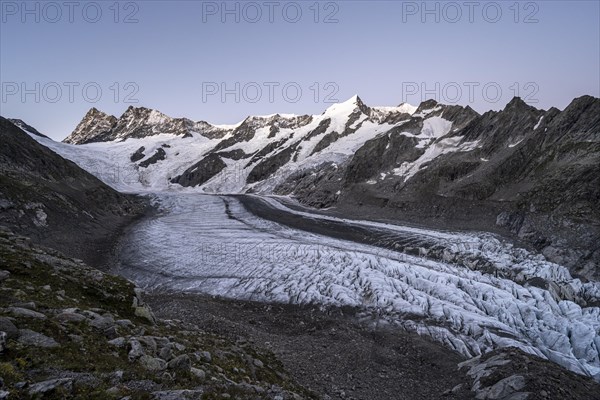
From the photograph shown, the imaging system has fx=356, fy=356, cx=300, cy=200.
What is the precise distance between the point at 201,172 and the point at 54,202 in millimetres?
89364

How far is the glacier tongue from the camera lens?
18.1 meters

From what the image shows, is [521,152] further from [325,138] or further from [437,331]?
[325,138]

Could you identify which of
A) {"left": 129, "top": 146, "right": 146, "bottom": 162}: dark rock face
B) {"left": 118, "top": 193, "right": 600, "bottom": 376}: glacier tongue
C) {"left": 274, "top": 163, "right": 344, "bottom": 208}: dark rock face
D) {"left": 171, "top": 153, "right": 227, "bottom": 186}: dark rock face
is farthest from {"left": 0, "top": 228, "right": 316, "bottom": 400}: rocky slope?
{"left": 129, "top": 146, "right": 146, "bottom": 162}: dark rock face

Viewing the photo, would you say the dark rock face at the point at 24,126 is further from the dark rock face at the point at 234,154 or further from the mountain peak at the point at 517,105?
the mountain peak at the point at 517,105

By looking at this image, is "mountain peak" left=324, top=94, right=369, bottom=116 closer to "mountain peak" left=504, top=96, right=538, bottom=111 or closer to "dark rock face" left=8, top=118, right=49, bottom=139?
"mountain peak" left=504, top=96, right=538, bottom=111

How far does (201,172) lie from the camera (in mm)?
124688

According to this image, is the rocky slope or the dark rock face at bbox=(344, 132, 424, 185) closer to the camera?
the rocky slope

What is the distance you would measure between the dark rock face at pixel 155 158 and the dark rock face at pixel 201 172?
57.9 ft

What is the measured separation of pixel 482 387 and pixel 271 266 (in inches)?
673

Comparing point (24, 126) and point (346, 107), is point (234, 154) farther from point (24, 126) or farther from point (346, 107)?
point (24, 126)

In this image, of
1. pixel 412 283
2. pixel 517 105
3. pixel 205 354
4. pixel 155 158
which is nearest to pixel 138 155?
pixel 155 158

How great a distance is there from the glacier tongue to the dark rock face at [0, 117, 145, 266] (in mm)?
4785

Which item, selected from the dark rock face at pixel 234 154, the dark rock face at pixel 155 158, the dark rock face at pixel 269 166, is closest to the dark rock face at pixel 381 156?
the dark rock face at pixel 269 166

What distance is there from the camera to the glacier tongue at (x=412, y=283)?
18.1 meters
